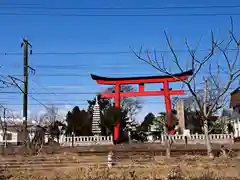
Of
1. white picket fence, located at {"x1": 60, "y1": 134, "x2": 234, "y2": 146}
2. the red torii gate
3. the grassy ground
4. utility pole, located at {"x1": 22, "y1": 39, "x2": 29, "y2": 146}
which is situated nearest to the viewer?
the grassy ground

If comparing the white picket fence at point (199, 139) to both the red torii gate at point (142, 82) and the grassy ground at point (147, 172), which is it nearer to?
the red torii gate at point (142, 82)

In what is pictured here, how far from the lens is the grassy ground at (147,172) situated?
35.7 feet

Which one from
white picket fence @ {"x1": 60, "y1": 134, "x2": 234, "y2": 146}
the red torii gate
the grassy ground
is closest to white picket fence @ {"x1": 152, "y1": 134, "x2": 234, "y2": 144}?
white picket fence @ {"x1": 60, "y1": 134, "x2": 234, "y2": 146}

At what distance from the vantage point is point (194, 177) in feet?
35.1

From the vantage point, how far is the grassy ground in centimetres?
1088

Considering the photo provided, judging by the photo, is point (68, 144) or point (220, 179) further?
point (68, 144)

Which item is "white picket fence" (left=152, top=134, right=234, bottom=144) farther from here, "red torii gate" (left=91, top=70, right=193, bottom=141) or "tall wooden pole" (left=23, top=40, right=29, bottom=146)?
"tall wooden pole" (left=23, top=40, right=29, bottom=146)

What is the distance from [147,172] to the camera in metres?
11.4

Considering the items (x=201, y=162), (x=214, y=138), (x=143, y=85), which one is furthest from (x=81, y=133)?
(x=201, y=162)

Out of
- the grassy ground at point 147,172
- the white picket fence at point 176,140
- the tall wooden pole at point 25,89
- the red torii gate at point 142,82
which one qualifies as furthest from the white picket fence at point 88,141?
the grassy ground at point 147,172

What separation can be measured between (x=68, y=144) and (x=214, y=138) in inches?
554

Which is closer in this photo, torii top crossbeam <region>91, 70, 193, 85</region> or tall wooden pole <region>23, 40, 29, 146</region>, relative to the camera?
tall wooden pole <region>23, 40, 29, 146</region>

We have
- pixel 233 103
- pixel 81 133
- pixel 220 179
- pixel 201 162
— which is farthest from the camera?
pixel 233 103

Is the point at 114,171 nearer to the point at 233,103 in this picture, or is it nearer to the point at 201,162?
the point at 201,162
